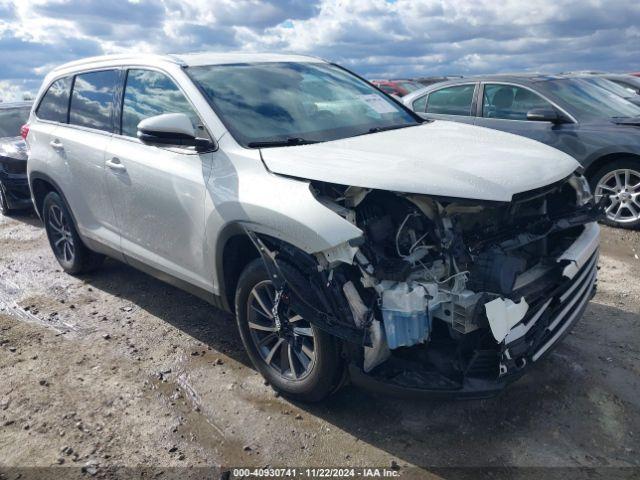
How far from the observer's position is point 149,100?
3.86 meters

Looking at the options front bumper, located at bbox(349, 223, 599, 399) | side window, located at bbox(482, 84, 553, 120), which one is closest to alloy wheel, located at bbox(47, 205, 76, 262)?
front bumper, located at bbox(349, 223, 599, 399)

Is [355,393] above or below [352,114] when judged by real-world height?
below

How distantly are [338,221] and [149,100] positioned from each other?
6.60 feet

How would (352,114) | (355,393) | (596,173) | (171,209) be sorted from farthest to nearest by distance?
(596,173), (352,114), (171,209), (355,393)

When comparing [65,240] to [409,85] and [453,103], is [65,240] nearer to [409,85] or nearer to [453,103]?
[453,103]

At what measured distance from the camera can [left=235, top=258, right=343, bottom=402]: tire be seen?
9.37ft

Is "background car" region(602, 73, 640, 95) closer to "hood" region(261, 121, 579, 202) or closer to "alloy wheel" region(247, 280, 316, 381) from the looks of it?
"hood" region(261, 121, 579, 202)

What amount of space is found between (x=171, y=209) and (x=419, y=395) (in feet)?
6.40

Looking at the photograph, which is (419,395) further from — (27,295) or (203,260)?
(27,295)

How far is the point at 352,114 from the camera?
151 inches

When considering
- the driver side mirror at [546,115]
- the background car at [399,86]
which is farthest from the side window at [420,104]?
the background car at [399,86]

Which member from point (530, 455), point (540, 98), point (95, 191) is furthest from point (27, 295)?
point (540, 98)

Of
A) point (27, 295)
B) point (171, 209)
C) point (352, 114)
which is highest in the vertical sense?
point (352, 114)

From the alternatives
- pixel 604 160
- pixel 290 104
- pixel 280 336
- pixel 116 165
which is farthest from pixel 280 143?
pixel 604 160
